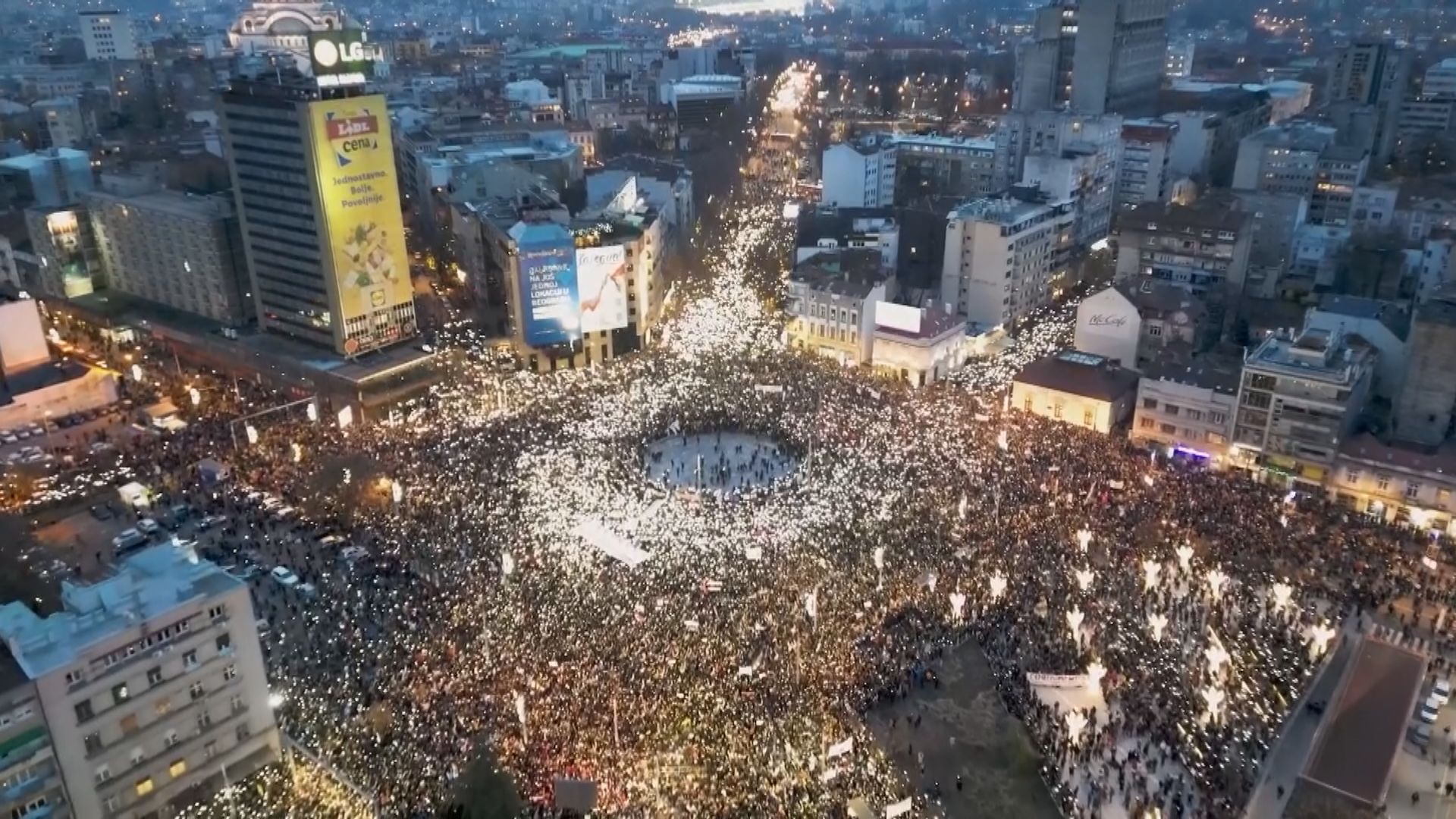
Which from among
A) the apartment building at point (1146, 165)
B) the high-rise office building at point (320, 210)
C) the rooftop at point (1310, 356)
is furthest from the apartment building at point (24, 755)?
the apartment building at point (1146, 165)

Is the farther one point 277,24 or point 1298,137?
point 277,24

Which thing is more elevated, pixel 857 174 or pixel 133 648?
pixel 857 174

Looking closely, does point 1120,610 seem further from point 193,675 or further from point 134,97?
point 134,97

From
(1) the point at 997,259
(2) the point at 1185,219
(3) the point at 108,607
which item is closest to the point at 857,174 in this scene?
(1) the point at 997,259

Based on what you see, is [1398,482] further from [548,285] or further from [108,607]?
[108,607]

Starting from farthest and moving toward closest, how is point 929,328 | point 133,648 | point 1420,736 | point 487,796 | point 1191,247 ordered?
point 1191,247 → point 929,328 → point 1420,736 → point 133,648 → point 487,796

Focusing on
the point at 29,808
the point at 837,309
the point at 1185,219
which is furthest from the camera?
the point at 1185,219
